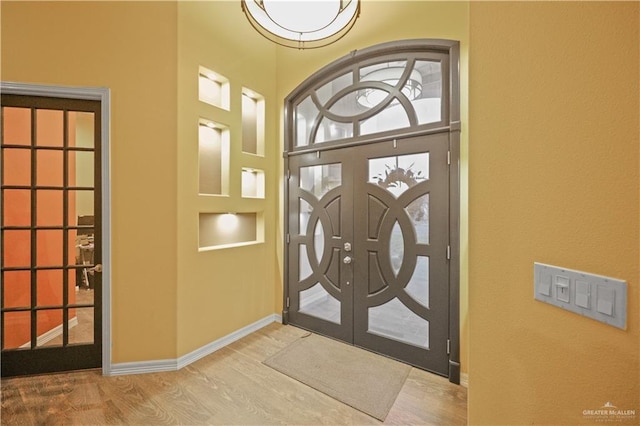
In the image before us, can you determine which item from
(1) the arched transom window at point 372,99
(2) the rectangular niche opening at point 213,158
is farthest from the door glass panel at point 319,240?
(2) the rectangular niche opening at point 213,158

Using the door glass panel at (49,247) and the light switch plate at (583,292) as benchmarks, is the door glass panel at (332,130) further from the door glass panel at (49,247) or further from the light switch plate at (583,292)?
the door glass panel at (49,247)

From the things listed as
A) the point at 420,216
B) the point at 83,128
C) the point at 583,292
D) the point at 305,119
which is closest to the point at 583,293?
the point at 583,292

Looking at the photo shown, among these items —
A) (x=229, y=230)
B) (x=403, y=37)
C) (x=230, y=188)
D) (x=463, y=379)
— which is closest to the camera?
(x=463, y=379)

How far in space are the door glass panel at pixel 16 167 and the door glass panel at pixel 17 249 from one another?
0.42m

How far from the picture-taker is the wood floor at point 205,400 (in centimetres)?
176

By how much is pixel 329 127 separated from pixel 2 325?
3371 mm

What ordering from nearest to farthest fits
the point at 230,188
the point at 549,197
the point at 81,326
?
the point at 549,197 < the point at 81,326 < the point at 230,188

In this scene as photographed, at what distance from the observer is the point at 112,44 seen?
2191 millimetres

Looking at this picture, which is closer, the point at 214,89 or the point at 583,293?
the point at 583,293

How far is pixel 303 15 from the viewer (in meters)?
1.72

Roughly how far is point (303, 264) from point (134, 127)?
212 centimetres

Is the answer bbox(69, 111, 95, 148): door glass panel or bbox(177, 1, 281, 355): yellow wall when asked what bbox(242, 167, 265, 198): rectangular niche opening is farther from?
bbox(69, 111, 95, 148): door glass panel

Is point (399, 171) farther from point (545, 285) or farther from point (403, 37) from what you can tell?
point (545, 285)

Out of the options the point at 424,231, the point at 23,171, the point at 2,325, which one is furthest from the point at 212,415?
the point at 23,171
